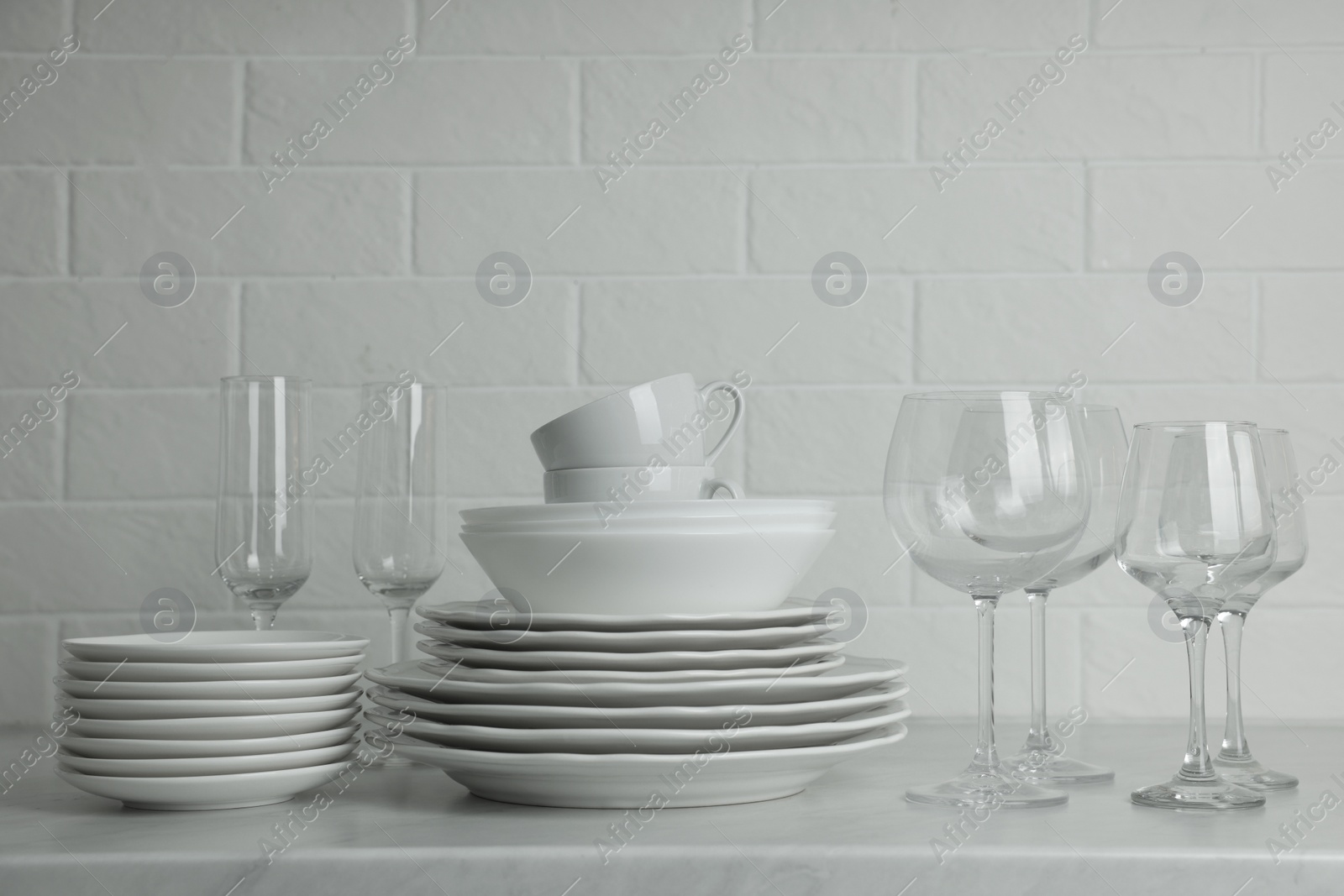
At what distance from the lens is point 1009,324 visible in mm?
1217

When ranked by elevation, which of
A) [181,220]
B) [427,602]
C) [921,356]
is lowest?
[427,602]

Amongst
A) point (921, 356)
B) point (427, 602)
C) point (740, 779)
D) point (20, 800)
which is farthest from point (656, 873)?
point (921, 356)

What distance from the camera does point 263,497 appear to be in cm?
97

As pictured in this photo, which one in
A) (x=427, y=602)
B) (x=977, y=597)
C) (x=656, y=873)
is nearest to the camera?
(x=656, y=873)

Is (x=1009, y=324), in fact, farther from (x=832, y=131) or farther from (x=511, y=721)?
(x=511, y=721)

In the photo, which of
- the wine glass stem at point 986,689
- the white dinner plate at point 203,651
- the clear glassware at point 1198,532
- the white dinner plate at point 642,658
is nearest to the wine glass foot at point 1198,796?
the clear glassware at point 1198,532

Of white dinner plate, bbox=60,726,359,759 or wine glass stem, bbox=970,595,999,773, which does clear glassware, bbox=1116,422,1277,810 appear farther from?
white dinner plate, bbox=60,726,359,759

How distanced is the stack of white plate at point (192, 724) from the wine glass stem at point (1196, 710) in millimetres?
582

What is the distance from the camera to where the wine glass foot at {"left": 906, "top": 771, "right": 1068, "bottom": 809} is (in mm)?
738

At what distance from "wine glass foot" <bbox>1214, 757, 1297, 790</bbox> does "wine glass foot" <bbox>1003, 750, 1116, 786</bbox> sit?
0.28 ft

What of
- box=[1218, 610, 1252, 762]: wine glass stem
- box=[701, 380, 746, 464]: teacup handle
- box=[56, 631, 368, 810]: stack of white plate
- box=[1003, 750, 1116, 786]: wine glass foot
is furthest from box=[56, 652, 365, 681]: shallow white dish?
box=[1218, 610, 1252, 762]: wine glass stem

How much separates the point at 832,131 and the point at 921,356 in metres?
0.26

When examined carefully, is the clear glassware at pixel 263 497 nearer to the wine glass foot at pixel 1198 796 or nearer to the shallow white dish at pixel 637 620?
the shallow white dish at pixel 637 620

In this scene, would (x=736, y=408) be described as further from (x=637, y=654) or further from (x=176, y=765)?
(x=176, y=765)
